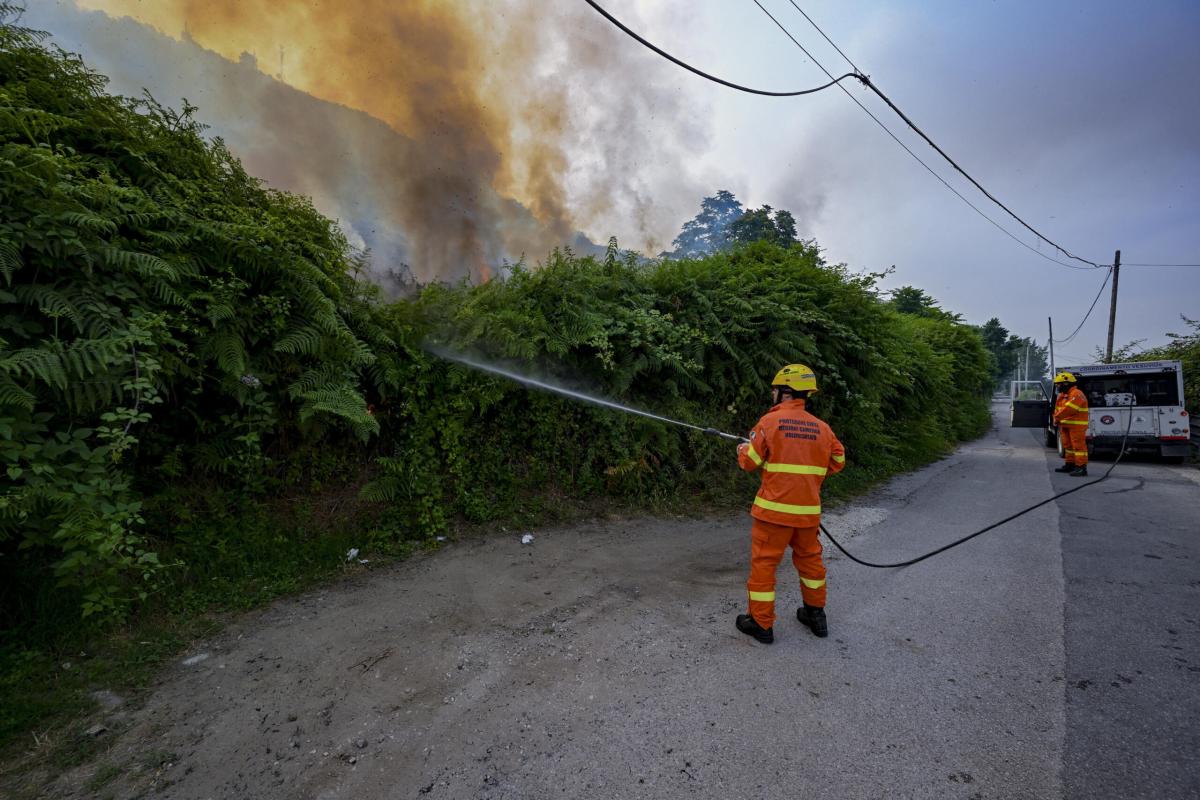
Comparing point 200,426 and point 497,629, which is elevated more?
point 200,426

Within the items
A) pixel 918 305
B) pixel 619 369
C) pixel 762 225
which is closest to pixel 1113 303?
pixel 918 305

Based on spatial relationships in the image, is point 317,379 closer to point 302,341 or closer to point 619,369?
point 302,341

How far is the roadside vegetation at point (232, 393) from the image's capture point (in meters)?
2.72

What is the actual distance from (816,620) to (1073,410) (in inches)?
390

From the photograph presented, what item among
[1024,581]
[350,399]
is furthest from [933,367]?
[350,399]

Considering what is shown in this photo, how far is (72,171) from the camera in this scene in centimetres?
315

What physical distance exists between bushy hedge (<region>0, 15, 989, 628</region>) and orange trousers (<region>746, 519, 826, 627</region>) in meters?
2.63

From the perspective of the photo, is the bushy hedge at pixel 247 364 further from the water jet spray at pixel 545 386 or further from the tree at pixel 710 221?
the tree at pixel 710 221

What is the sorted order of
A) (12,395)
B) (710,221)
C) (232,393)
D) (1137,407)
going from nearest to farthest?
(12,395) → (232,393) → (1137,407) → (710,221)

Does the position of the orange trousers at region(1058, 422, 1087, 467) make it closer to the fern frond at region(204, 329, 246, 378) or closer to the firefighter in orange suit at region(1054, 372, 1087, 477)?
the firefighter in orange suit at region(1054, 372, 1087, 477)

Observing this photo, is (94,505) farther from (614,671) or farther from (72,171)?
(614,671)

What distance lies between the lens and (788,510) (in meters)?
3.28

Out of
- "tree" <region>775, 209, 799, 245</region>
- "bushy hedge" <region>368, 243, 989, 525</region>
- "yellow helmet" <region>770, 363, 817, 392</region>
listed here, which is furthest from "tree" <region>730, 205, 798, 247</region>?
"yellow helmet" <region>770, 363, 817, 392</region>

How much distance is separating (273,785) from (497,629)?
1.43 m
